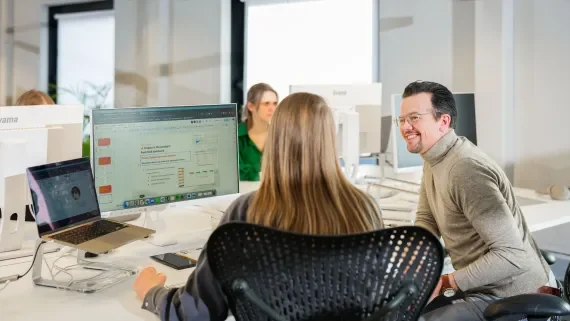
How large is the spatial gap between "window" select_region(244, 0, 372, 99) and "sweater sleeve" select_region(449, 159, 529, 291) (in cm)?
303

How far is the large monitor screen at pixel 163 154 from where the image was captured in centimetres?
201

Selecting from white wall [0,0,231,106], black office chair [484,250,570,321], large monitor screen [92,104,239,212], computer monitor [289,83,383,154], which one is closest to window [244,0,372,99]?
white wall [0,0,231,106]

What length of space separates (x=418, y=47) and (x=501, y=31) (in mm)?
650

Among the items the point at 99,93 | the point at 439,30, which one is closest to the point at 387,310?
the point at 439,30

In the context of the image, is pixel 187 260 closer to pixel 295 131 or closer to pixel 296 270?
pixel 295 131

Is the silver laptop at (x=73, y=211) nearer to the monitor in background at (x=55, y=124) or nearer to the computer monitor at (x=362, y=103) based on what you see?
the monitor in background at (x=55, y=124)

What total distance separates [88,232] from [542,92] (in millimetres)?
3148

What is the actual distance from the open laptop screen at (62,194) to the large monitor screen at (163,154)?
9 cm

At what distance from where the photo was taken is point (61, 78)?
23.2 feet

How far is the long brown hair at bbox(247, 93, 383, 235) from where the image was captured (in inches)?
52.0

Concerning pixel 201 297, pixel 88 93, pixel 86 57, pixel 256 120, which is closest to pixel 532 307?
pixel 201 297

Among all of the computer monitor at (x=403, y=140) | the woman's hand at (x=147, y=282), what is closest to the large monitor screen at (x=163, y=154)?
the woman's hand at (x=147, y=282)

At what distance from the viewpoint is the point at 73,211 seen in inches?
72.9

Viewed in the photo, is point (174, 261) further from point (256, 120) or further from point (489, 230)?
point (256, 120)
